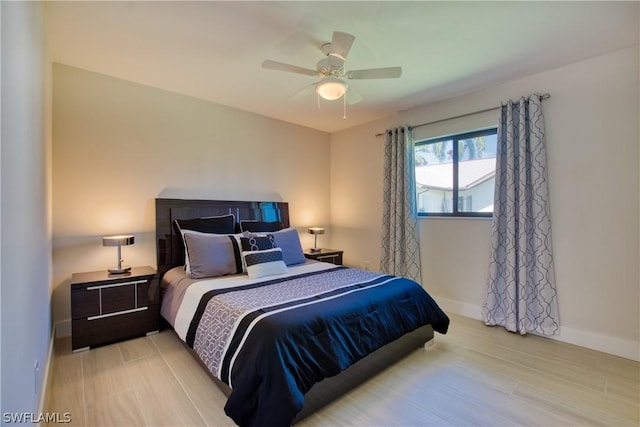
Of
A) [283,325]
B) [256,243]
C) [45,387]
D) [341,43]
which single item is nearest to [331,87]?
[341,43]

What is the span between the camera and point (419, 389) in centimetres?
210

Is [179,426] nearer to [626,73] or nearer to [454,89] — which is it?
[454,89]

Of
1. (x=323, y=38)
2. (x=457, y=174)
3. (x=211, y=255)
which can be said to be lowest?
(x=211, y=255)

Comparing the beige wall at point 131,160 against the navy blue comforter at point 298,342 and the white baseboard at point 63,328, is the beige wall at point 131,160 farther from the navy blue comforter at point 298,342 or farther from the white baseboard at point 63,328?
the navy blue comforter at point 298,342

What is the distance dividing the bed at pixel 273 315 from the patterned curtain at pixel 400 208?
119cm

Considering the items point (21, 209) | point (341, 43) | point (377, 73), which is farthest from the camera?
point (377, 73)

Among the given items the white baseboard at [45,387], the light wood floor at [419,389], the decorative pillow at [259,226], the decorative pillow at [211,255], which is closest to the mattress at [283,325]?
the decorative pillow at [211,255]

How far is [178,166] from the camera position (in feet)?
11.5

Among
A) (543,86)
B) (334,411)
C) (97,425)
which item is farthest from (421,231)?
(97,425)

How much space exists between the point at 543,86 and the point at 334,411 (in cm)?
343

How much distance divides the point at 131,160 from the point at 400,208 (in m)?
3.22

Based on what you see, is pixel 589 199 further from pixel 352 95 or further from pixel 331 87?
pixel 331 87

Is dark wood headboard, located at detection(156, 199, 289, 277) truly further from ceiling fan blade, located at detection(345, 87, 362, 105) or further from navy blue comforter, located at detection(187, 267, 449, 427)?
ceiling fan blade, located at detection(345, 87, 362, 105)

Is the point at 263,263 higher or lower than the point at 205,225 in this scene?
lower
